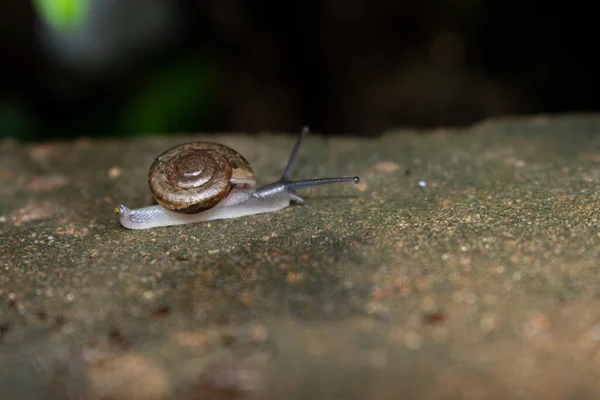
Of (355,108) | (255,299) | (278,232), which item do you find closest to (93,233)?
(278,232)

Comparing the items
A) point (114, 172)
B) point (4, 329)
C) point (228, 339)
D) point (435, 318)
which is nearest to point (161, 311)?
point (228, 339)

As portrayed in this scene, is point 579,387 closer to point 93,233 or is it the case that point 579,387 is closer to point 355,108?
point 93,233

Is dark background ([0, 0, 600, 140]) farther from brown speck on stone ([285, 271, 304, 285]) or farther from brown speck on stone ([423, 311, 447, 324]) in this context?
brown speck on stone ([423, 311, 447, 324])

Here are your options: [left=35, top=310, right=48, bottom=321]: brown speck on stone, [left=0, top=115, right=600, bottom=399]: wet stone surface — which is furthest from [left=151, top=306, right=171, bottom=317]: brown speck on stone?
[left=35, top=310, right=48, bottom=321]: brown speck on stone

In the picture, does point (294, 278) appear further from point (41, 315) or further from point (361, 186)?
point (361, 186)

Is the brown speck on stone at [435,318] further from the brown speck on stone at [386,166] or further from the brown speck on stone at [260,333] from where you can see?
the brown speck on stone at [386,166]

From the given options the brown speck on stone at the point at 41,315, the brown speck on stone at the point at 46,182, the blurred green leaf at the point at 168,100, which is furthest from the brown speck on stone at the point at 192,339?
the blurred green leaf at the point at 168,100
